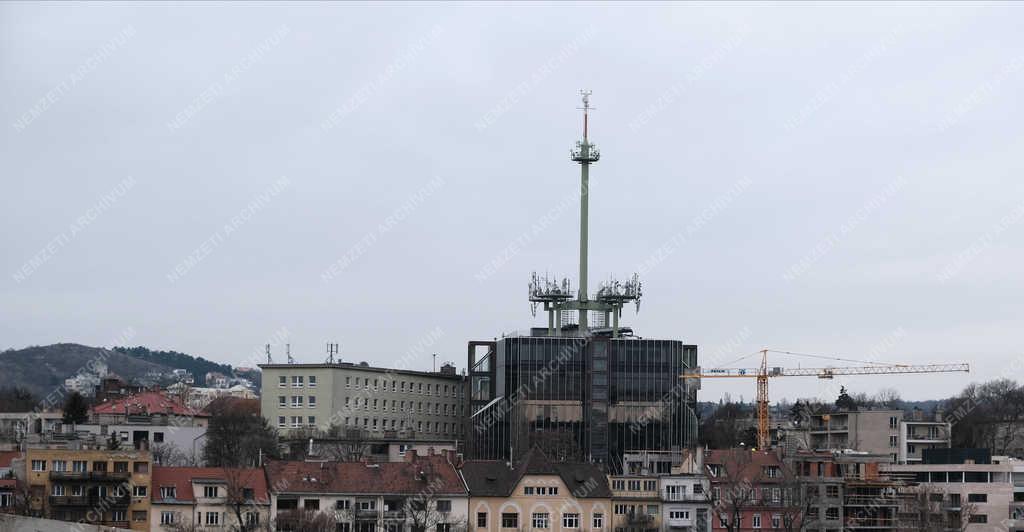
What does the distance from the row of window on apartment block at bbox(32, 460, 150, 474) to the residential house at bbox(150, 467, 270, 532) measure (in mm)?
1024

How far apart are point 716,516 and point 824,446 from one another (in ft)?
161

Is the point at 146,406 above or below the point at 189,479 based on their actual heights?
above

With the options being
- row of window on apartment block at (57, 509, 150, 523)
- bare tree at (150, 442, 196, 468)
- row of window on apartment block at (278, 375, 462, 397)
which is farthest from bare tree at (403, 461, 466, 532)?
row of window on apartment block at (278, 375, 462, 397)

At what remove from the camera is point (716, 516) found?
9806 centimetres

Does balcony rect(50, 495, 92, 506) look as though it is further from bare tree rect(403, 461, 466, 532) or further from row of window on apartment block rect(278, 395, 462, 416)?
row of window on apartment block rect(278, 395, 462, 416)

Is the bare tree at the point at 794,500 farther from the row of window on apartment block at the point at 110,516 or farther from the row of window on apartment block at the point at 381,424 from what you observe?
the row of window on apartment block at the point at 381,424

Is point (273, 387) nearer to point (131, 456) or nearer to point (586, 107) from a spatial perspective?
point (586, 107)

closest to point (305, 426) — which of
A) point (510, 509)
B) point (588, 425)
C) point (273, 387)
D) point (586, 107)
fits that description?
point (273, 387)

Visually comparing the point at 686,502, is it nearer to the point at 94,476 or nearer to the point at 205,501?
the point at 205,501

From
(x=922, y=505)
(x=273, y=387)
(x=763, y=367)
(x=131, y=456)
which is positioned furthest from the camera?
(x=763, y=367)

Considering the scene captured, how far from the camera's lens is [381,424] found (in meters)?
154

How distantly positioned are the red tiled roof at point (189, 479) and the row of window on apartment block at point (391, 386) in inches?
Answer: 2056

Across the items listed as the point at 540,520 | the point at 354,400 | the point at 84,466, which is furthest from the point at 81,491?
the point at 354,400

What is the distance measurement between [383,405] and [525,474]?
57497 millimetres
